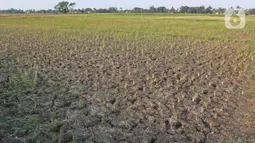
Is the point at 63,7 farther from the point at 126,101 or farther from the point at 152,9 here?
the point at 126,101

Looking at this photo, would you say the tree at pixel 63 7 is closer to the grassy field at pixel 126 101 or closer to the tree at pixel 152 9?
the tree at pixel 152 9

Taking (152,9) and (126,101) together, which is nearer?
(126,101)

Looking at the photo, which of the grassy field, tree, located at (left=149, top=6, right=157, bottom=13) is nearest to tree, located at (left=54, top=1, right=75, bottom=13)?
tree, located at (left=149, top=6, right=157, bottom=13)

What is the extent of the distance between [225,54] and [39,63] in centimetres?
908

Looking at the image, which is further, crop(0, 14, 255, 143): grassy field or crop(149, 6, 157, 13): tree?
crop(149, 6, 157, 13): tree

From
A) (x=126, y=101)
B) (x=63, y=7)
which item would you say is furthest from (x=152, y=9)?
(x=126, y=101)

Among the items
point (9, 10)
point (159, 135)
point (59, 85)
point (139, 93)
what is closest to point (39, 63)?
point (59, 85)

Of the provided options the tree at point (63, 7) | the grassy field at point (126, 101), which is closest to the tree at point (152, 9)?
the tree at point (63, 7)

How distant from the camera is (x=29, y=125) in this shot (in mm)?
5148

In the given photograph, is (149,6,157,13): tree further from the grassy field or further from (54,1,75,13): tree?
the grassy field

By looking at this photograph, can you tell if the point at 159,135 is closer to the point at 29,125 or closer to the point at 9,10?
the point at 29,125

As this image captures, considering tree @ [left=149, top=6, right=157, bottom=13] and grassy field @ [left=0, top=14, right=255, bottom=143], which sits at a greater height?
tree @ [left=149, top=6, right=157, bottom=13]

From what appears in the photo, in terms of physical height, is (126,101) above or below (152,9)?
below

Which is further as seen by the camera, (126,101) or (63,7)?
(63,7)
